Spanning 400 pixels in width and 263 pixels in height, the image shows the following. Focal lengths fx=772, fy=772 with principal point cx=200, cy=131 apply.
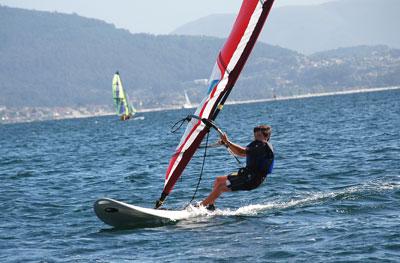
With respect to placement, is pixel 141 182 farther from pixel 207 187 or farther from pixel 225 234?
pixel 225 234

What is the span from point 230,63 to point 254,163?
6.47 ft

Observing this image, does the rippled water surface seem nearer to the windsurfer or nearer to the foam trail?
the foam trail

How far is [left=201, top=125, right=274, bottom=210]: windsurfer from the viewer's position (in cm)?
1409

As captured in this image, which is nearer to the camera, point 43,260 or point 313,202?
point 43,260

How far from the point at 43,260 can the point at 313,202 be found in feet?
19.6

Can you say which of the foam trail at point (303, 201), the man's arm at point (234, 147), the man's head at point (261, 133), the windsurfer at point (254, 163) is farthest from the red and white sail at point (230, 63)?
the foam trail at point (303, 201)

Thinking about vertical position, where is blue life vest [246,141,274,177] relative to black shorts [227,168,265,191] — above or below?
above

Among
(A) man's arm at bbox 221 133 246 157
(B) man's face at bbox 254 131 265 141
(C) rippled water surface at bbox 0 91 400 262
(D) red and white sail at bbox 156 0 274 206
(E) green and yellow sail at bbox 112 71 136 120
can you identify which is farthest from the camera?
(E) green and yellow sail at bbox 112 71 136 120

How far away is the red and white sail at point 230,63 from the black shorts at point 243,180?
38.2 inches

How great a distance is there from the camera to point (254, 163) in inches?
561

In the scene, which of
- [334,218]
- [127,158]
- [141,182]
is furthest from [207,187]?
[127,158]

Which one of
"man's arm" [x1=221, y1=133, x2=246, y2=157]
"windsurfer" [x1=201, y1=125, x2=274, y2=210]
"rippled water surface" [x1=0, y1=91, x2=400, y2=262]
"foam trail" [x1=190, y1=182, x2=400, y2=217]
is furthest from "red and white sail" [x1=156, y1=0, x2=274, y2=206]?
"rippled water surface" [x1=0, y1=91, x2=400, y2=262]

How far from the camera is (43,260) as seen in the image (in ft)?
39.6

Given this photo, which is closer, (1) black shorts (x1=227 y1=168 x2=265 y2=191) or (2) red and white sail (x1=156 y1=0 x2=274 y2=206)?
(2) red and white sail (x1=156 y1=0 x2=274 y2=206)
